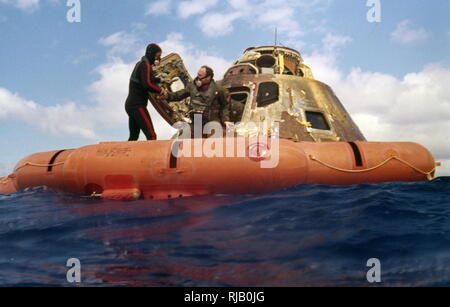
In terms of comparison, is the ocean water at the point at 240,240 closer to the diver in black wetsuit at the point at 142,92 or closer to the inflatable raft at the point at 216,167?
the inflatable raft at the point at 216,167

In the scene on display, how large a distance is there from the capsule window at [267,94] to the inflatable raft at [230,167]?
89.1 inches

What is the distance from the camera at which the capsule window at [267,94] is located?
22.5ft

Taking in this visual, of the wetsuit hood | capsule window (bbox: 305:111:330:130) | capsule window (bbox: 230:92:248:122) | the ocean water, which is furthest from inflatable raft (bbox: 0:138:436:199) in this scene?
capsule window (bbox: 230:92:248:122)

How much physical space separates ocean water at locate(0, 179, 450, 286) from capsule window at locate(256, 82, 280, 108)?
2.84m

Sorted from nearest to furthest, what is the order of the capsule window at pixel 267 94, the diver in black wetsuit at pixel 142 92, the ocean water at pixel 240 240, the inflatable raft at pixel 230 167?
the ocean water at pixel 240 240 < the inflatable raft at pixel 230 167 < the diver in black wetsuit at pixel 142 92 < the capsule window at pixel 267 94

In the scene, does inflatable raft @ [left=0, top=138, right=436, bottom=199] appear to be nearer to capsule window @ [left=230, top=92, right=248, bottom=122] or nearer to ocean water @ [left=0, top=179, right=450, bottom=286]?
ocean water @ [left=0, top=179, right=450, bottom=286]

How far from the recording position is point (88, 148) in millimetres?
5094

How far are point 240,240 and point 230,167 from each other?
166 centimetres

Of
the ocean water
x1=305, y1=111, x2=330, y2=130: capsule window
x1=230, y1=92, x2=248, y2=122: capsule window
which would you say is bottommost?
the ocean water

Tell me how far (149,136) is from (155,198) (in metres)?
1.42

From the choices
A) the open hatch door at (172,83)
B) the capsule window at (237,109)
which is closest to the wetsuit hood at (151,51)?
the open hatch door at (172,83)

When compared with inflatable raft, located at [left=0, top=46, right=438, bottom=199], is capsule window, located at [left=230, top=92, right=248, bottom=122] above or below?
above

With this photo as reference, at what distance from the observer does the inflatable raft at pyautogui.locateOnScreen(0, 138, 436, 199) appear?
174 inches

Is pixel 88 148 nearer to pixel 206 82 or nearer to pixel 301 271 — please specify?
pixel 206 82
